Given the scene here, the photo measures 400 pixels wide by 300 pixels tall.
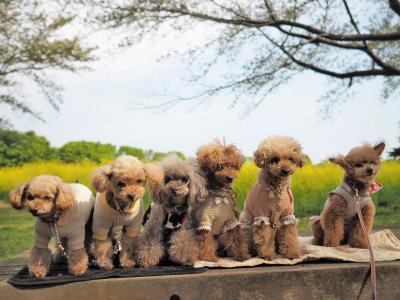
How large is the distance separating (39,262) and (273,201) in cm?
158

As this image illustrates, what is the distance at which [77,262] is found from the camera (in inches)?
119

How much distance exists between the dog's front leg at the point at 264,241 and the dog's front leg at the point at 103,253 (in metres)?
0.99

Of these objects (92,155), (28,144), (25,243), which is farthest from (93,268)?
(28,144)

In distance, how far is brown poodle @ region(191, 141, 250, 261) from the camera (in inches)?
123

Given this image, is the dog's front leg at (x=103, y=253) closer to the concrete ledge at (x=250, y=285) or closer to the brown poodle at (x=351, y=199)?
the concrete ledge at (x=250, y=285)

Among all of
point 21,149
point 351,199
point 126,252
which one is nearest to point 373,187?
point 351,199

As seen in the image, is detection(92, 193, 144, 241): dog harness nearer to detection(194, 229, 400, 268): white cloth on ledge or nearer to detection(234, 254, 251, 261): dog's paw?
detection(194, 229, 400, 268): white cloth on ledge

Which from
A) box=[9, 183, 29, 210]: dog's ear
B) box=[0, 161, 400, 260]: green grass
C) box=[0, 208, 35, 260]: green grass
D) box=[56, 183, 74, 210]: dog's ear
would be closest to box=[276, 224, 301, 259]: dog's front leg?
box=[56, 183, 74, 210]: dog's ear

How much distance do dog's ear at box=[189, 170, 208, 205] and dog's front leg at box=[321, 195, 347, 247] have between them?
115cm

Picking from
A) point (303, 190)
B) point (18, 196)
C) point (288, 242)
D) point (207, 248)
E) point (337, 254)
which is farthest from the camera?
point (303, 190)

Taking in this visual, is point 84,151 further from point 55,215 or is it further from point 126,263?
point 55,215

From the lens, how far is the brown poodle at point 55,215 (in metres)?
2.80

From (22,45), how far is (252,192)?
8.61 meters

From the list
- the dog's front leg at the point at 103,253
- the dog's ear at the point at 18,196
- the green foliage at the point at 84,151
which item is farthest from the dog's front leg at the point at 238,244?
the green foliage at the point at 84,151
